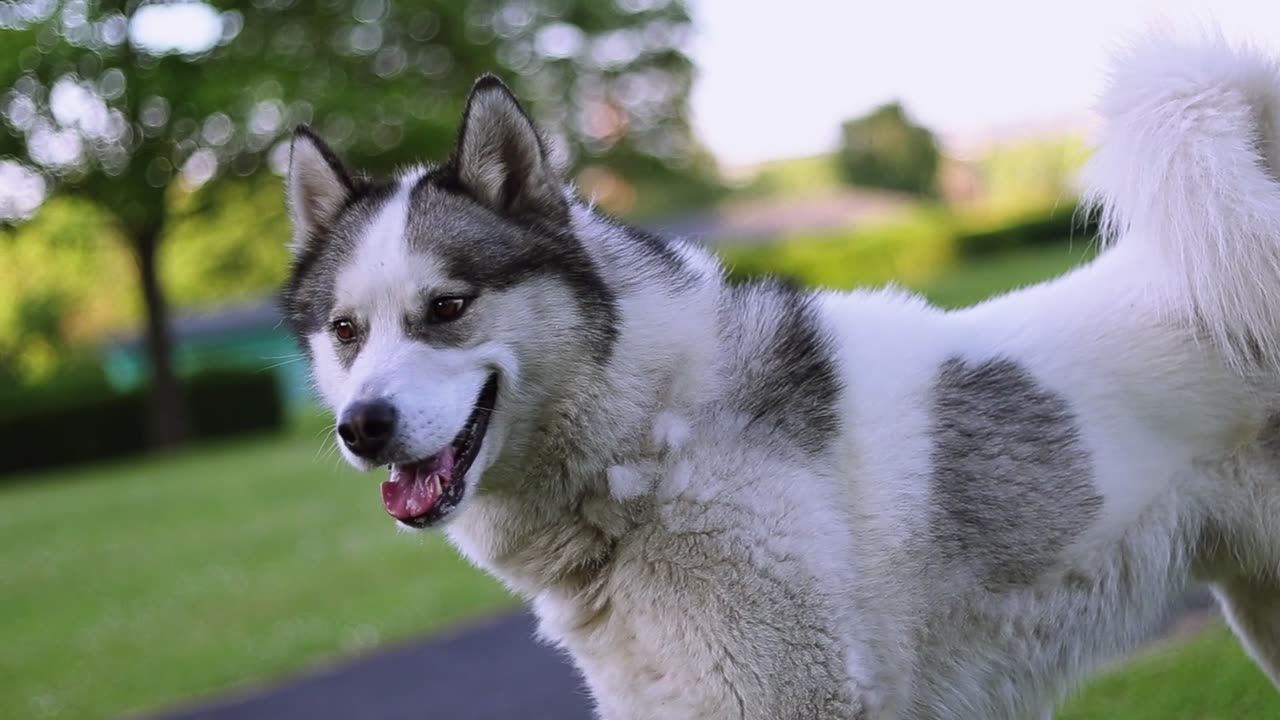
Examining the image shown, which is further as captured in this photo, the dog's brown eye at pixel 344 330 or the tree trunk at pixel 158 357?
the tree trunk at pixel 158 357

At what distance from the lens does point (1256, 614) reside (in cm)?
360

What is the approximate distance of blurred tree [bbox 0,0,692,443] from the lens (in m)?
19.1

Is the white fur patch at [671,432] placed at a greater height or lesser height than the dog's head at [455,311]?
lesser

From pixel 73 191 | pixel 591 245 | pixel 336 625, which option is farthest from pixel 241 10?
pixel 591 245

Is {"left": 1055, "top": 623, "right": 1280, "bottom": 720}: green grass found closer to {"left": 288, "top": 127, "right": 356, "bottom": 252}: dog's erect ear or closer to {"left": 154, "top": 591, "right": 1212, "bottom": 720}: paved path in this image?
{"left": 154, "top": 591, "right": 1212, "bottom": 720}: paved path

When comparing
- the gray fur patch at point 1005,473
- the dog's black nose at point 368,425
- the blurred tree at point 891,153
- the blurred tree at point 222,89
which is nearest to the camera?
the dog's black nose at point 368,425

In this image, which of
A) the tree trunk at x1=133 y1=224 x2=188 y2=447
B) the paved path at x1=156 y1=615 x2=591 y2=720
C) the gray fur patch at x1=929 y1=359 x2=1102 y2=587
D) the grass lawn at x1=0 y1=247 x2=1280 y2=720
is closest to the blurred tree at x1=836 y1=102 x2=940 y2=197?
the tree trunk at x1=133 y1=224 x2=188 y2=447

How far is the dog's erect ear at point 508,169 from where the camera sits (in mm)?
3043

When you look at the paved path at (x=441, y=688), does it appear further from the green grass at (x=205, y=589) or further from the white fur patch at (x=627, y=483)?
the white fur patch at (x=627, y=483)

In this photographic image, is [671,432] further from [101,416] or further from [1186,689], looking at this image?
[101,416]

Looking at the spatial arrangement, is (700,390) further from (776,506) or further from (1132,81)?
(1132,81)

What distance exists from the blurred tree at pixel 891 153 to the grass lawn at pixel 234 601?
148ft

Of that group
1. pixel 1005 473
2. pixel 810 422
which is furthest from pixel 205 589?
pixel 1005 473

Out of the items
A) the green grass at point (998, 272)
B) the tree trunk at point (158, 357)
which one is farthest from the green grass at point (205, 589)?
the green grass at point (998, 272)
